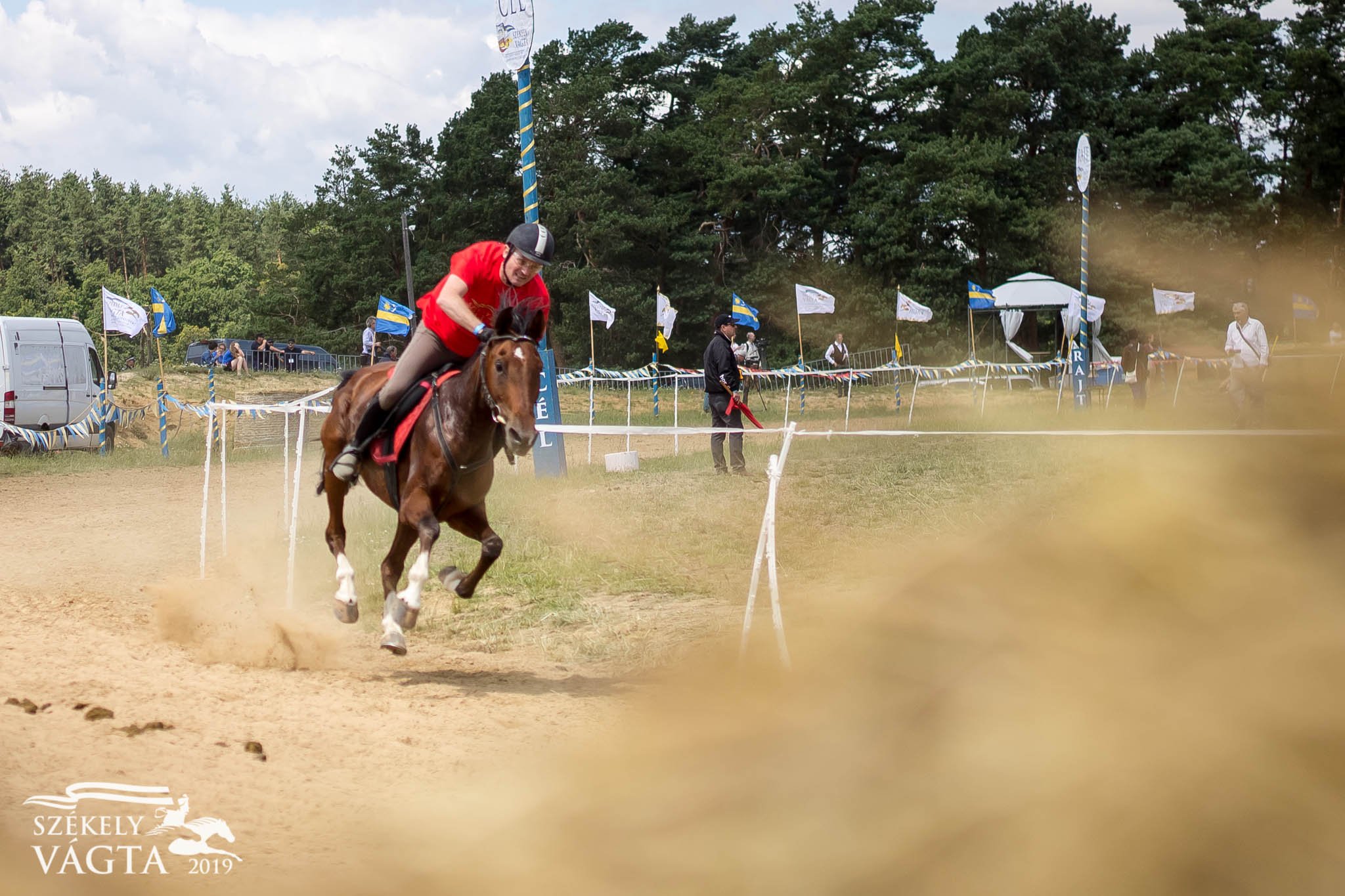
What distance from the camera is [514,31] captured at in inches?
627

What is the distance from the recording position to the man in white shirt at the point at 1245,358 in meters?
15.8

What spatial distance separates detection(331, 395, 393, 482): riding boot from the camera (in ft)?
25.0

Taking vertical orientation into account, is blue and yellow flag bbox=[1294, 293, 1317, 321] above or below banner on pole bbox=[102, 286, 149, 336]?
below

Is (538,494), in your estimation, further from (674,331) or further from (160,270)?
(160,270)

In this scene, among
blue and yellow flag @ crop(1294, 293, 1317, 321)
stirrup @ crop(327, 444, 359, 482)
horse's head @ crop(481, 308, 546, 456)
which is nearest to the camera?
horse's head @ crop(481, 308, 546, 456)

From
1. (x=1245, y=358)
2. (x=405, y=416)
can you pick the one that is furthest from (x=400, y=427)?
(x=1245, y=358)

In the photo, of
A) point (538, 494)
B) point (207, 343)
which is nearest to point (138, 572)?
point (538, 494)

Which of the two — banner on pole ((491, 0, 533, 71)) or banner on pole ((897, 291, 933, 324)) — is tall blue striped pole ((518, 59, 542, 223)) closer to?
banner on pole ((491, 0, 533, 71))

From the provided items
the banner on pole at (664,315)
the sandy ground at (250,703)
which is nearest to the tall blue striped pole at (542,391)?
the sandy ground at (250,703)

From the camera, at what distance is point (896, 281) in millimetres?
57312

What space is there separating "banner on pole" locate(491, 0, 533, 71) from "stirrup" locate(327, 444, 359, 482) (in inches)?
377

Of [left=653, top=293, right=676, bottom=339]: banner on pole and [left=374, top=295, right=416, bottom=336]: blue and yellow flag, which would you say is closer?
[left=374, top=295, right=416, bottom=336]: blue and yellow flag

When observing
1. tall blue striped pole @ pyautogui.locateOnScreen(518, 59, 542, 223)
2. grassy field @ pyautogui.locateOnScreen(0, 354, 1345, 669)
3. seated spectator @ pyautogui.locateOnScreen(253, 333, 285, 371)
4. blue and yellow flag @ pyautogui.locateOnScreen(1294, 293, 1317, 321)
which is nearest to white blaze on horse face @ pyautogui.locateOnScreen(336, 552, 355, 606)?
grassy field @ pyautogui.locateOnScreen(0, 354, 1345, 669)

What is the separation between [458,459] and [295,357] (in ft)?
148
